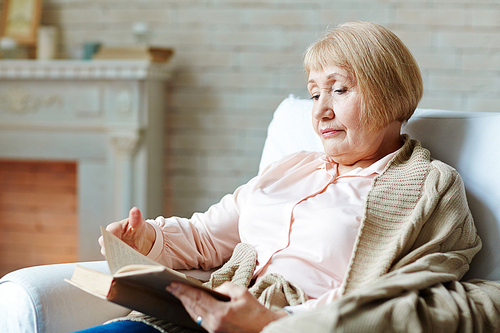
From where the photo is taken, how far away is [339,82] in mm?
1157

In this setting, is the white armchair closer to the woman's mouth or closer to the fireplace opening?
the woman's mouth

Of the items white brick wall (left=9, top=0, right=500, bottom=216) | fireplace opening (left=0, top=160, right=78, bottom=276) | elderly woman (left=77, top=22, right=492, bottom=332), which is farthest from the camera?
fireplace opening (left=0, top=160, right=78, bottom=276)

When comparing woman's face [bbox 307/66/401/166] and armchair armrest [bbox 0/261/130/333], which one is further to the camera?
woman's face [bbox 307/66/401/166]

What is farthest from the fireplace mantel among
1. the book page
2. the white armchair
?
the book page

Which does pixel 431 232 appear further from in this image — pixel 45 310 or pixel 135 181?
pixel 135 181

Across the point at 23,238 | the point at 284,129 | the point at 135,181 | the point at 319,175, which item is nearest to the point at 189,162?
the point at 135,181

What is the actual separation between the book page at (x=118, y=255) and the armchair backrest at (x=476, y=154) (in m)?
0.65

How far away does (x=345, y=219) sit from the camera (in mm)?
1052

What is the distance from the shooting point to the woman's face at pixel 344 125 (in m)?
1.15

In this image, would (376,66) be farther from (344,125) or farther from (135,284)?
(135,284)

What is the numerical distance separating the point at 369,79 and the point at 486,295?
1.61 ft

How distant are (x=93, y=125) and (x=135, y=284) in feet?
5.95

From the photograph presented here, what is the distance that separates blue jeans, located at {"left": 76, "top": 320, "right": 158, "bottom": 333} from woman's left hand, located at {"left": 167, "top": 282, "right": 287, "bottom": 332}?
0.17 meters

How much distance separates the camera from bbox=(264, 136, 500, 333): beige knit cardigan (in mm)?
772
